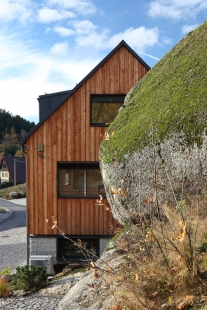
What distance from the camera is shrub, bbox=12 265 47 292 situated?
751 cm

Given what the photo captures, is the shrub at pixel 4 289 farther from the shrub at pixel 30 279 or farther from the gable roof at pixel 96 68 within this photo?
the gable roof at pixel 96 68

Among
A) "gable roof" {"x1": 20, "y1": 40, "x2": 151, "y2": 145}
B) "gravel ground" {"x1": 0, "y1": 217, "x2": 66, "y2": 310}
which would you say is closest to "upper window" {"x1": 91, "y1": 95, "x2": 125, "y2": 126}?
"gable roof" {"x1": 20, "y1": 40, "x2": 151, "y2": 145}

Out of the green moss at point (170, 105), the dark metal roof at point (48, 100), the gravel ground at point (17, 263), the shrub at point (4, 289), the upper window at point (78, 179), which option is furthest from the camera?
the dark metal roof at point (48, 100)

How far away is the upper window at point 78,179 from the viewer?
10836 millimetres

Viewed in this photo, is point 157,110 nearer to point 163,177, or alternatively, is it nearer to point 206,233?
point 163,177

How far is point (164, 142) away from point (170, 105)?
0.79 metres

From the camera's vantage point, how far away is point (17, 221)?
23.7 m

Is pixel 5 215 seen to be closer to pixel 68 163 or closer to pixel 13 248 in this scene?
pixel 13 248

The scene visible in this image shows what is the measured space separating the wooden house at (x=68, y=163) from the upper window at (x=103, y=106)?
2.1 inches

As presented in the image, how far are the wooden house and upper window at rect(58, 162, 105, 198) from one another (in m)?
0.03

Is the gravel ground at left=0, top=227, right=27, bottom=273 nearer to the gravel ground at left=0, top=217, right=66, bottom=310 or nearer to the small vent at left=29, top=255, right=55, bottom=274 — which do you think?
the gravel ground at left=0, top=217, right=66, bottom=310

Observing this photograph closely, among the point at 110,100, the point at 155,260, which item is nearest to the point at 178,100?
the point at 155,260

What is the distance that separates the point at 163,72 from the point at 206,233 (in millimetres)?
3929

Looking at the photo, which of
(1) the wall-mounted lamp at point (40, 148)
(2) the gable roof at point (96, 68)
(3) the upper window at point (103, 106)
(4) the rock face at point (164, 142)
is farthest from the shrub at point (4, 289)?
(3) the upper window at point (103, 106)
